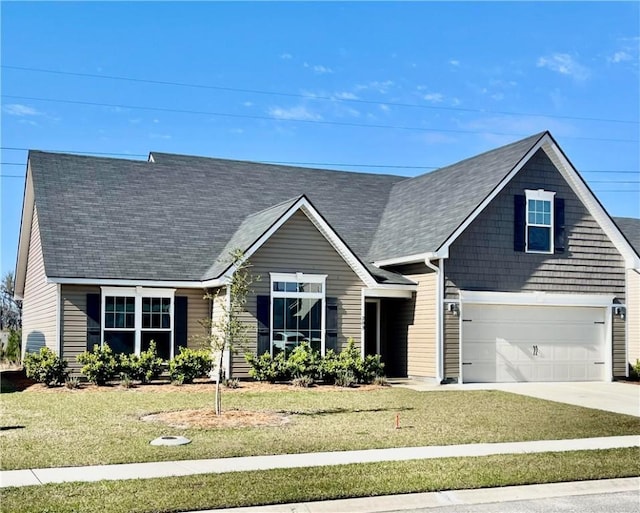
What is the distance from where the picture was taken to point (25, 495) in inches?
328

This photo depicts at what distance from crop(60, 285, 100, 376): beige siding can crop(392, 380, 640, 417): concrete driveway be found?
334 inches

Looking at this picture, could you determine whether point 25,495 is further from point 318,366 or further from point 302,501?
point 318,366

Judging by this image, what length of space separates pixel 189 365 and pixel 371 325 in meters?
6.44

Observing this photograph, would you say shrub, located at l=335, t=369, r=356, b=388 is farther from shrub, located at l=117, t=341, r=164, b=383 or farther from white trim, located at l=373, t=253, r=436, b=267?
shrub, located at l=117, t=341, r=164, b=383

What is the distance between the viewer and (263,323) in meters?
21.1

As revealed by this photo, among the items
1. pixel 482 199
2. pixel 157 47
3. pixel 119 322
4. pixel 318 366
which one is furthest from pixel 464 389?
pixel 157 47

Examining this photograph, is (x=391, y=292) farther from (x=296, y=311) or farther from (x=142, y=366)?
(x=142, y=366)

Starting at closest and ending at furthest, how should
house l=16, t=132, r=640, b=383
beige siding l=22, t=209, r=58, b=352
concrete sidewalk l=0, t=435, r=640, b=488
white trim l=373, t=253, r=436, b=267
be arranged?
concrete sidewalk l=0, t=435, r=640, b=488 < house l=16, t=132, r=640, b=383 < beige siding l=22, t=209, r=58, b=352 < white trim l=373, t=253, r=436, b=267

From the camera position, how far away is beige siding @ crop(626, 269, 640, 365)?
26672 mm

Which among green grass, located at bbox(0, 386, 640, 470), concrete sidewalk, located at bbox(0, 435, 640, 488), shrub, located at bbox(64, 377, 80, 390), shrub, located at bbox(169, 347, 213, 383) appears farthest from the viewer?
shrub, located at bbox(169, 347, 213, 383)

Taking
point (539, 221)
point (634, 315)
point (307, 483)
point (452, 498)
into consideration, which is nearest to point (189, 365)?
point (539, 221)

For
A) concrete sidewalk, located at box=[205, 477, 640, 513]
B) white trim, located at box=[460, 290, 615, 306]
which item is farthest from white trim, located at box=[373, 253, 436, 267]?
concrete sidewalk, located at box=[205, 477, 640, 513]

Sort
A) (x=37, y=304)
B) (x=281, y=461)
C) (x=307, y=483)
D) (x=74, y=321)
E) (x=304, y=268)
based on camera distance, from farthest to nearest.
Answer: (x=37, y=304), (x=304, y=268), (x=74, y=321), (x=281, y=461), (x=307, y=483)

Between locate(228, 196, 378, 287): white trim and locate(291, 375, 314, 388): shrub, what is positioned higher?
locate(228, 196, 378, 287): white trim
